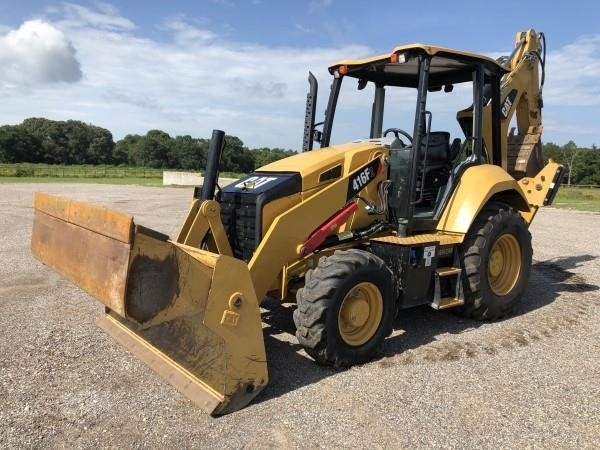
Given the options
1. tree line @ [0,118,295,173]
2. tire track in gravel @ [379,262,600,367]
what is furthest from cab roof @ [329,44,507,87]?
tree line @ [0,118,295,173]

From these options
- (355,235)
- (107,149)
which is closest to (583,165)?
(107,149)

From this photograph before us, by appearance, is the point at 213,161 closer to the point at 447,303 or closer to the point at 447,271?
the point at 447,271

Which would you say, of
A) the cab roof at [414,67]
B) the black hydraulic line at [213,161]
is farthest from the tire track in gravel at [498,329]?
the cab roof at [414,67]

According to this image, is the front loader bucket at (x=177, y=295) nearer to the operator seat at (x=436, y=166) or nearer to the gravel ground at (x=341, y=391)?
the gravel ground at (x=341, y=391)

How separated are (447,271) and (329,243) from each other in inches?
53.5

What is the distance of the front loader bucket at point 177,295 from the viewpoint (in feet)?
11.8

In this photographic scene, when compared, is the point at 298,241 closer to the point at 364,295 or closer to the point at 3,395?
the point at 364,295

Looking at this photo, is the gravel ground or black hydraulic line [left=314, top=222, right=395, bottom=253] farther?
black hydraulic line [left=314, top=222, right=395, bottom=253]

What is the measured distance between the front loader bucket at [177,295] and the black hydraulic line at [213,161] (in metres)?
1.15

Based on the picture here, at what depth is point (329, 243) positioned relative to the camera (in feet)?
17.1

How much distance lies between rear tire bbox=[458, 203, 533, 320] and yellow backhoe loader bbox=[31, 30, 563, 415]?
0.02 meters

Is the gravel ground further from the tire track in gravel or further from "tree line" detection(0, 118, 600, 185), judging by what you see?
"tree line" detection(0, 118, 600, 185)

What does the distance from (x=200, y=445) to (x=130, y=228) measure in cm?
149

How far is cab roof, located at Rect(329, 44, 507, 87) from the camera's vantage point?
5.44m
